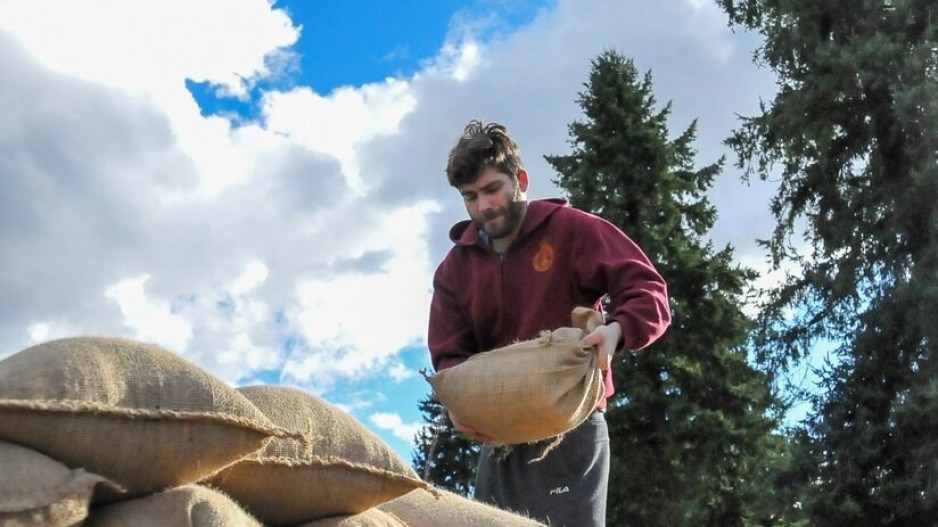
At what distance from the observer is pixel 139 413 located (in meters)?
2.15

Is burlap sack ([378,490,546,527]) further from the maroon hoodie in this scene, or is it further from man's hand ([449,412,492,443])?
the maroon hoodie

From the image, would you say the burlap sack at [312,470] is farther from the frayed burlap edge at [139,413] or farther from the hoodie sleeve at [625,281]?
the hoodie sleeve at [625,281]

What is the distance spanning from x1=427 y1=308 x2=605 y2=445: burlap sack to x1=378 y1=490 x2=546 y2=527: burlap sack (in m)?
0.24

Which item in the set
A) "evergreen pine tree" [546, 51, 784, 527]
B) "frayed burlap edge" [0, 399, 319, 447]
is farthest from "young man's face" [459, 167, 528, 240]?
"evergreen pine tree" [546, 51, 784, 527]

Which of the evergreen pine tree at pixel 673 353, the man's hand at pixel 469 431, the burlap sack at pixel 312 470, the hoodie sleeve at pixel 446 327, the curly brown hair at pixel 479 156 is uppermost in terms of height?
the evergreen pine tree at pixel 673 353

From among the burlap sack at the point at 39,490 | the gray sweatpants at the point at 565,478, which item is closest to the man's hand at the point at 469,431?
the gray sweatpants at the point at 565,478

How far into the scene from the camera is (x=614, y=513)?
671 inches

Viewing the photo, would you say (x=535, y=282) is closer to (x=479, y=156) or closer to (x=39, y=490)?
(x=479, y=156)

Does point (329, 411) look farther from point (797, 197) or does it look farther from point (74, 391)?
point (797, 197)

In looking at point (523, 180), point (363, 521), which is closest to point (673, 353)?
point (523, 180)

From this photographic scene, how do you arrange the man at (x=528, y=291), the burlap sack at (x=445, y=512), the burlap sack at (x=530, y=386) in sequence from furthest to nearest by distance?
the man at (x=528, y=291) → the burlap sack at (x=530, y=386) → the burlap sack at (x=445, y=512)

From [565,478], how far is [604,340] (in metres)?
0.46

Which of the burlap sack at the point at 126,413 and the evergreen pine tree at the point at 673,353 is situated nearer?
the burlap sack at the point at 126,413

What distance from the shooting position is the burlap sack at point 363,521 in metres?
2.48
